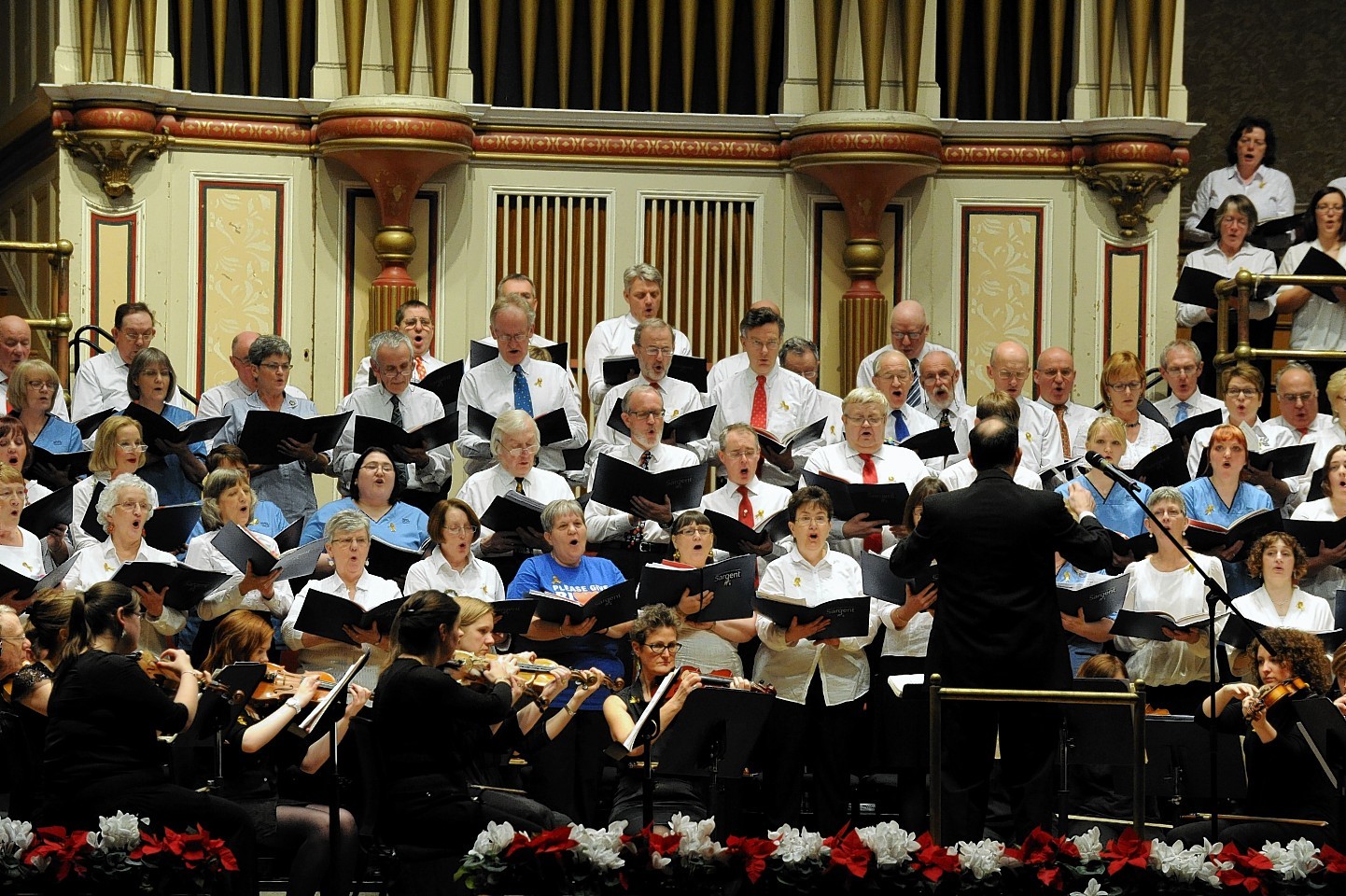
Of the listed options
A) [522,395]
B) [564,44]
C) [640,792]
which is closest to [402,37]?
[564,44]

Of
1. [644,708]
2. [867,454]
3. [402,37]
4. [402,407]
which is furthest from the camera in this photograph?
[402,37]

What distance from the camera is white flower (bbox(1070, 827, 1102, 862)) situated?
209 inches

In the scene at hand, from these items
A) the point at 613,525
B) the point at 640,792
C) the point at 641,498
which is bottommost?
the point at 640,792

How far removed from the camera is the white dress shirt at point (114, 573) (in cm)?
673

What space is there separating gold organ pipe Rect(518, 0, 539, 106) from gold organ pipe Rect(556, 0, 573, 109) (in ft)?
0.39

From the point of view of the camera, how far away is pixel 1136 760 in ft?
18.2

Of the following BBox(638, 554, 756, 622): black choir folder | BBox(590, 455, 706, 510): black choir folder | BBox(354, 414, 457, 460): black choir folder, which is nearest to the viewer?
BBox(638, 554, 756, 622): black choir folder

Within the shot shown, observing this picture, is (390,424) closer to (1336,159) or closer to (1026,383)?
(1026,383)

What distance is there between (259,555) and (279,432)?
2.58ft

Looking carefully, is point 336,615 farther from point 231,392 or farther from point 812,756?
point 231,392

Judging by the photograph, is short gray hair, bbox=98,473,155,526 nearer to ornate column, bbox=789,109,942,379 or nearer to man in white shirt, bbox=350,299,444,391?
man in white shirt, bbox=350,299,444,391

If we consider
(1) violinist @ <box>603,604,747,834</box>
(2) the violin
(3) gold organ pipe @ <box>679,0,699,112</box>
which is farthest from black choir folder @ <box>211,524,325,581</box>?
(3) gold organ pipe @ <box>679,0,699,112</box>

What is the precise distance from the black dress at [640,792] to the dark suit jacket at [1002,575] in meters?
0.98

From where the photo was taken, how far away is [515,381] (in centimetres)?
846
